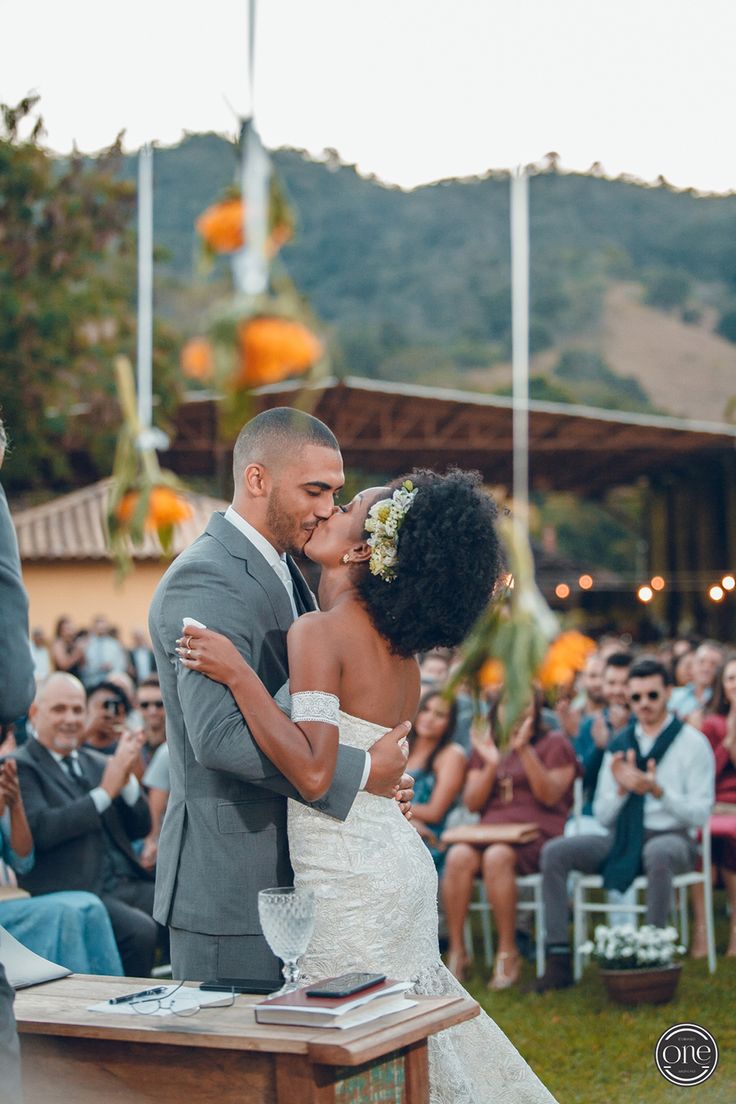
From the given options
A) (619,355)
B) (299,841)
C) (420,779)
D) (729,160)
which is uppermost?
(619,355)

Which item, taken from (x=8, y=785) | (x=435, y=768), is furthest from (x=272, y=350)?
(x=435, y=768)

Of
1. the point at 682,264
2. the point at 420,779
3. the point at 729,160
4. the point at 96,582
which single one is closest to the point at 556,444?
the point at 96,582

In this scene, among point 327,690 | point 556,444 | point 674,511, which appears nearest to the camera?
point 327,690

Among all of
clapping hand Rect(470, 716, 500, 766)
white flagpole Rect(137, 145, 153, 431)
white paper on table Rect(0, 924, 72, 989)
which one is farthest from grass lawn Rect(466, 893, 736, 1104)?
white flagpole Rect(137, 145, 153, 431)

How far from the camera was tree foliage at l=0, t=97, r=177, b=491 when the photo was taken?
4367 millimetres

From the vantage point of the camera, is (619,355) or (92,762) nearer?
(92,762)

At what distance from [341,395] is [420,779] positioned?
53.1ft

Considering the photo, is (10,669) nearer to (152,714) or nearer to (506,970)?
(506,970)

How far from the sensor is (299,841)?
123 inches

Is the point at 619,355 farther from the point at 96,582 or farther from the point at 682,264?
the point at 96,582

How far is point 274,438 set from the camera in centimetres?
315

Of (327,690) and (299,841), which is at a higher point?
(327,690)

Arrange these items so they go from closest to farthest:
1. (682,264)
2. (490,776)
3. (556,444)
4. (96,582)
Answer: (490,776)
(96,582)
(556,444)
(682,264)

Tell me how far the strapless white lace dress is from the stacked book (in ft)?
1.10
